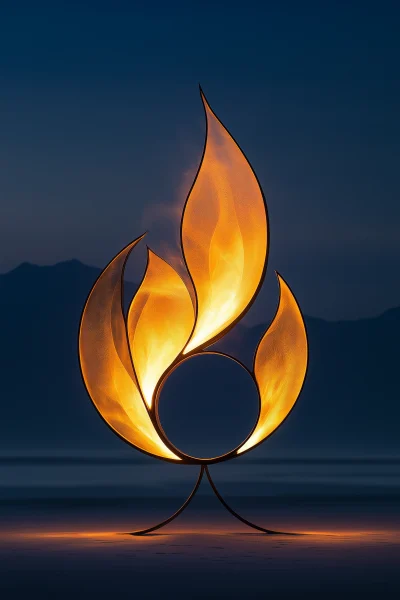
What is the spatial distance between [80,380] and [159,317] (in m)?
87.0

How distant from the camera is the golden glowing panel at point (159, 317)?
19141 mm

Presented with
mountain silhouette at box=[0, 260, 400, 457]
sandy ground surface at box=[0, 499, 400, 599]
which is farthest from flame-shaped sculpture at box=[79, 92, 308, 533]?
mountain silhouette at box=[0, 260, 400, 457]

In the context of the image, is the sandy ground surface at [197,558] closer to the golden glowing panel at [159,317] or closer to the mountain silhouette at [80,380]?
the golden glowing panel at [159,317]

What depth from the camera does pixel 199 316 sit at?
724 inches

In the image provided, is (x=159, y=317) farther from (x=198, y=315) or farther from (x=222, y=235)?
(x=222, y=235)

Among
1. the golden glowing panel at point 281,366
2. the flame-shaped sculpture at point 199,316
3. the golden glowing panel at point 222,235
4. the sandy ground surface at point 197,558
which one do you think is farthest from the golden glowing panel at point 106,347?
the sandy ground surface at point 197,558

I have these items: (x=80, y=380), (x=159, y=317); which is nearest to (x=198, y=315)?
(x=159, y=317)

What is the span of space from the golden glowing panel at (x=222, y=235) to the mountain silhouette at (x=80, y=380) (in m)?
63.7

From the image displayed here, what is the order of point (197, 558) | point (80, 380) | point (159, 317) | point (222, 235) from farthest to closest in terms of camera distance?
point (80, 380)
point (159, 317)
point (222, 235)
point (197, 558)

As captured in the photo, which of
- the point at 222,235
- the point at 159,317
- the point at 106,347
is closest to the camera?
the point at 222,235

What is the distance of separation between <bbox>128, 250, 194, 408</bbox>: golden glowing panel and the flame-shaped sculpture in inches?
0.5

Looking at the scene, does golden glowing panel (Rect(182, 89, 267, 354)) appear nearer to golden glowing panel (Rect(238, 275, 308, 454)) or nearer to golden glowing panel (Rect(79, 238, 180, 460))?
golden glowing panel (Rect(79, 238, 180, 460))

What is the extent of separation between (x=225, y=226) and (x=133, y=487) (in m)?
12.6

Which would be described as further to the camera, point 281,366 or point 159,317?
point 159,317
